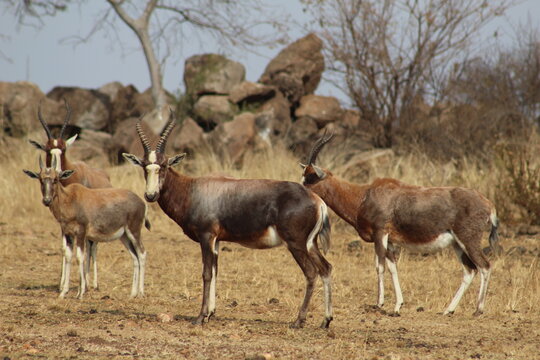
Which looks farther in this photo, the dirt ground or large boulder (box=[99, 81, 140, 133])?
large boulder (box=[99, 81, 140, 133])

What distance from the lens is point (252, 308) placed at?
9.23m

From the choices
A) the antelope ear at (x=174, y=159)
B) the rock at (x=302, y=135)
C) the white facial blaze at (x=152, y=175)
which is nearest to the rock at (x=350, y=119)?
the rock at (x=302, y=135)

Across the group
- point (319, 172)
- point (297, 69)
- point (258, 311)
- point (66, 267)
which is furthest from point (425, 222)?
point (297, 69)

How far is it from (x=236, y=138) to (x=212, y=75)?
6.00 metres

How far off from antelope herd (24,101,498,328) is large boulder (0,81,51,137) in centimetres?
1568

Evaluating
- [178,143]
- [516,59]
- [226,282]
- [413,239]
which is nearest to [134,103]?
[178,143]

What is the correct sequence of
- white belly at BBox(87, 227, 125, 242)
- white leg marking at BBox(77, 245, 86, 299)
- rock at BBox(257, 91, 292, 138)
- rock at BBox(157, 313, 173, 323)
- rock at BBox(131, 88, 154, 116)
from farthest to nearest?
rock at BBox(131, 88, 154, 116) → rock at BBox(257, 91, 292, 138) → white belly at BBox(87, 227, 125, 242) → white leg marking at BBox(77, 245, 86, 299) → rock at BBox(157, 313, 173, 323)

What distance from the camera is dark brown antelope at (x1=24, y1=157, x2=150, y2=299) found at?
9.62m

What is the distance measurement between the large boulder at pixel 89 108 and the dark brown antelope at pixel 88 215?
18.7 metres

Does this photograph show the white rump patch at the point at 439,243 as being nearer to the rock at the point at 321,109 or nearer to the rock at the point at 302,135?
the rock at the point at 302,135

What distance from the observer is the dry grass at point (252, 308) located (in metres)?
6.93

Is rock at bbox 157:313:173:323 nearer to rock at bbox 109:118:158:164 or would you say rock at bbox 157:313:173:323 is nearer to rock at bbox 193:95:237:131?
rock at bbox 109:118:158:164

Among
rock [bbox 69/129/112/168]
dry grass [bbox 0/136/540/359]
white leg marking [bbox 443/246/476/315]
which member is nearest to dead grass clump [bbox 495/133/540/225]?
dry grass [bbox 0/136/540/359]

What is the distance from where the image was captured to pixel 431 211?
888 cm
